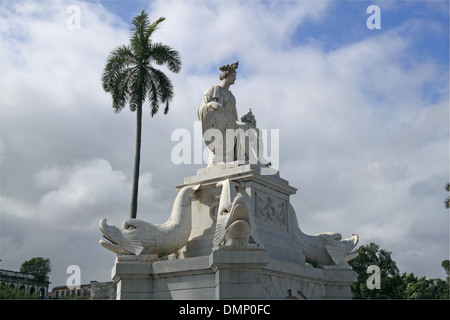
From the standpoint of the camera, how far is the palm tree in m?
26.7

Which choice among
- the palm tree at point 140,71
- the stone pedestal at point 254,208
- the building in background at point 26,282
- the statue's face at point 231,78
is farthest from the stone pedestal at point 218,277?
the building in background at point 26,282

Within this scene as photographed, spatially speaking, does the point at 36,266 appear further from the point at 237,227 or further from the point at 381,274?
the point at 237,227

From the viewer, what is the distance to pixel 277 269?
38.0ft

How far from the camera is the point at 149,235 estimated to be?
12.2m

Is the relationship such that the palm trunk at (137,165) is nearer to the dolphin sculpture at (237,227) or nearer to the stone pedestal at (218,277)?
the stone pedestal at (218,277)

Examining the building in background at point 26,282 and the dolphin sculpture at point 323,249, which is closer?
the dolphin sculpture at point 323,249

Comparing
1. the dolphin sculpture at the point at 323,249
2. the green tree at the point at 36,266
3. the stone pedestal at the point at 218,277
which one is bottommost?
the stone pedestal at the point at 218,277

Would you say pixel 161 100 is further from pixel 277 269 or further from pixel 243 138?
pixel 277 269

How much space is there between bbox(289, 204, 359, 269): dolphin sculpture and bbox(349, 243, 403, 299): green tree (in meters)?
22.3

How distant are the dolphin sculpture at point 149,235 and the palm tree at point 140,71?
14438 millimetres

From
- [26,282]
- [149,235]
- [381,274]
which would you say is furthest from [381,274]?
[26,282]

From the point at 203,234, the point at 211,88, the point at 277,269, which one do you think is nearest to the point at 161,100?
the point at 211,88

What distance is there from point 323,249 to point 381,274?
24.6m

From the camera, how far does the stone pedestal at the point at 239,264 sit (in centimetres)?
A: 1073
